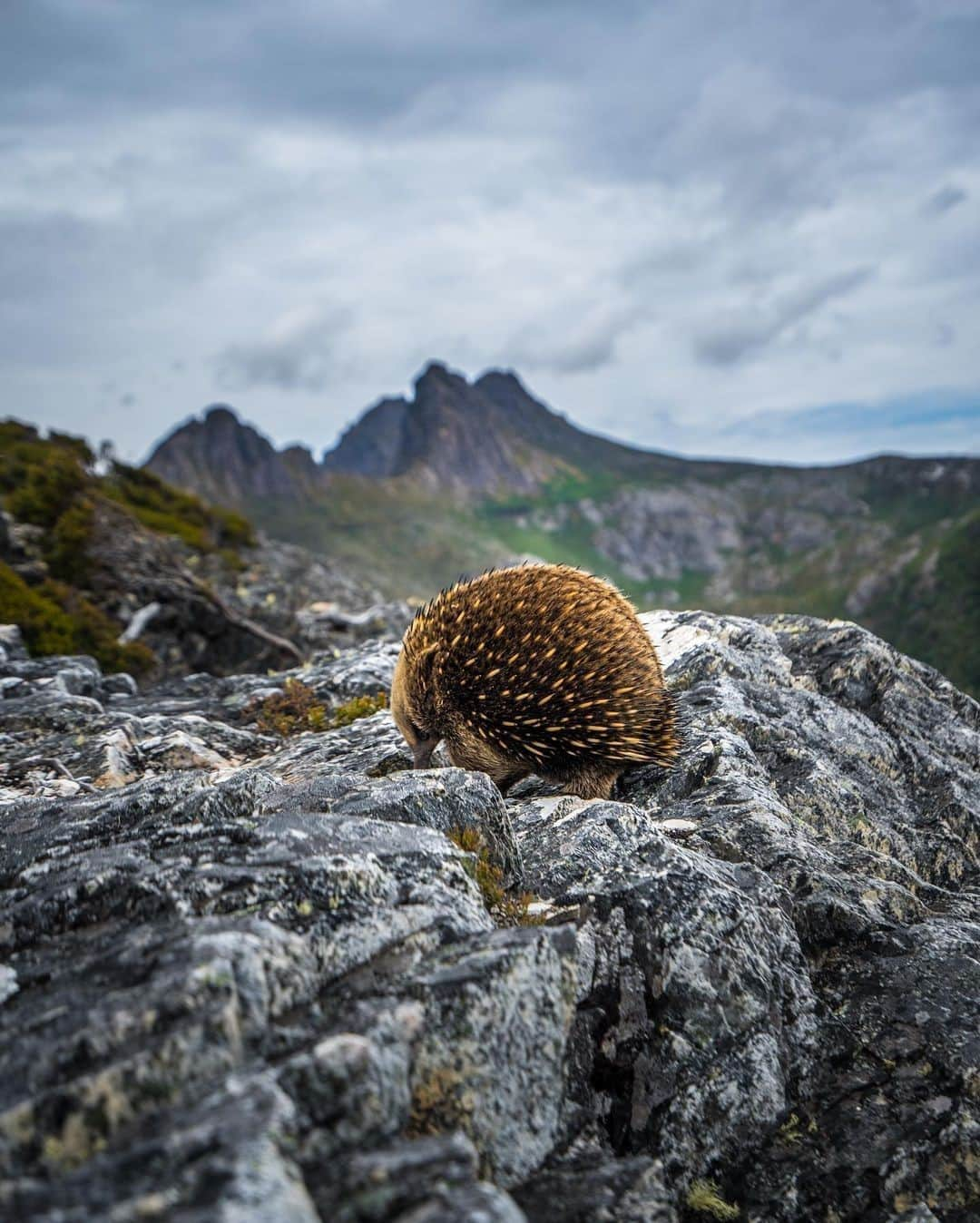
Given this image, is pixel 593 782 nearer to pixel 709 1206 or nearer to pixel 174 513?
pixel 709 1206

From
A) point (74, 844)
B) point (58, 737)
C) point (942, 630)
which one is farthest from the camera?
point (942, 630)

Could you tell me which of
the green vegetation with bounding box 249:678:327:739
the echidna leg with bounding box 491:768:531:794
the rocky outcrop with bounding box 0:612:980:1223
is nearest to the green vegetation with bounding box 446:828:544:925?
the rocky outcrop with bounding box 0:612:980:1223

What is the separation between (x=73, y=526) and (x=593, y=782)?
1672 cm

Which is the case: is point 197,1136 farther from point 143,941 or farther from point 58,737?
point 58,737

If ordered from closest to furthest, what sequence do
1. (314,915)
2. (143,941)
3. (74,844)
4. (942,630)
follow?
1. (143,941)
2. (314,915)
3. (74,844)
4. (942,630)

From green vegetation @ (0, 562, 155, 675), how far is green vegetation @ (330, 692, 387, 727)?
7222 millimetres

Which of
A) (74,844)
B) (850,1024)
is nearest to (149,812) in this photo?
(74,844)

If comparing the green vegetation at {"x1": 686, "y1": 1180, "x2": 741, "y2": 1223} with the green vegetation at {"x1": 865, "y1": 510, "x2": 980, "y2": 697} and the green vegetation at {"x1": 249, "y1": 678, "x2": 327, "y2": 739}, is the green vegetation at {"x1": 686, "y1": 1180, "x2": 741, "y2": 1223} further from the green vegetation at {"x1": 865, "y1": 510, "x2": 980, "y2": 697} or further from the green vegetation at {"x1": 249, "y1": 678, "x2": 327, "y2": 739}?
the green vegetation at {"x1": 865, "y1": 510, "x2": 980, "y2": 697}

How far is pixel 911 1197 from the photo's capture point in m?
4.93

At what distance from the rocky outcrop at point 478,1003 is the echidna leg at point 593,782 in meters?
0.39

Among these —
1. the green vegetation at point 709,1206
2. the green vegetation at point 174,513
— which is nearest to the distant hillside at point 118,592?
the green vegetation at point 174,513

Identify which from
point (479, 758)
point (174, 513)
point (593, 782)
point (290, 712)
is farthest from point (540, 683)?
point (174, 513)

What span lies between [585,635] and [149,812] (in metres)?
4.41

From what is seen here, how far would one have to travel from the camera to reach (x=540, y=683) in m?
8.13
